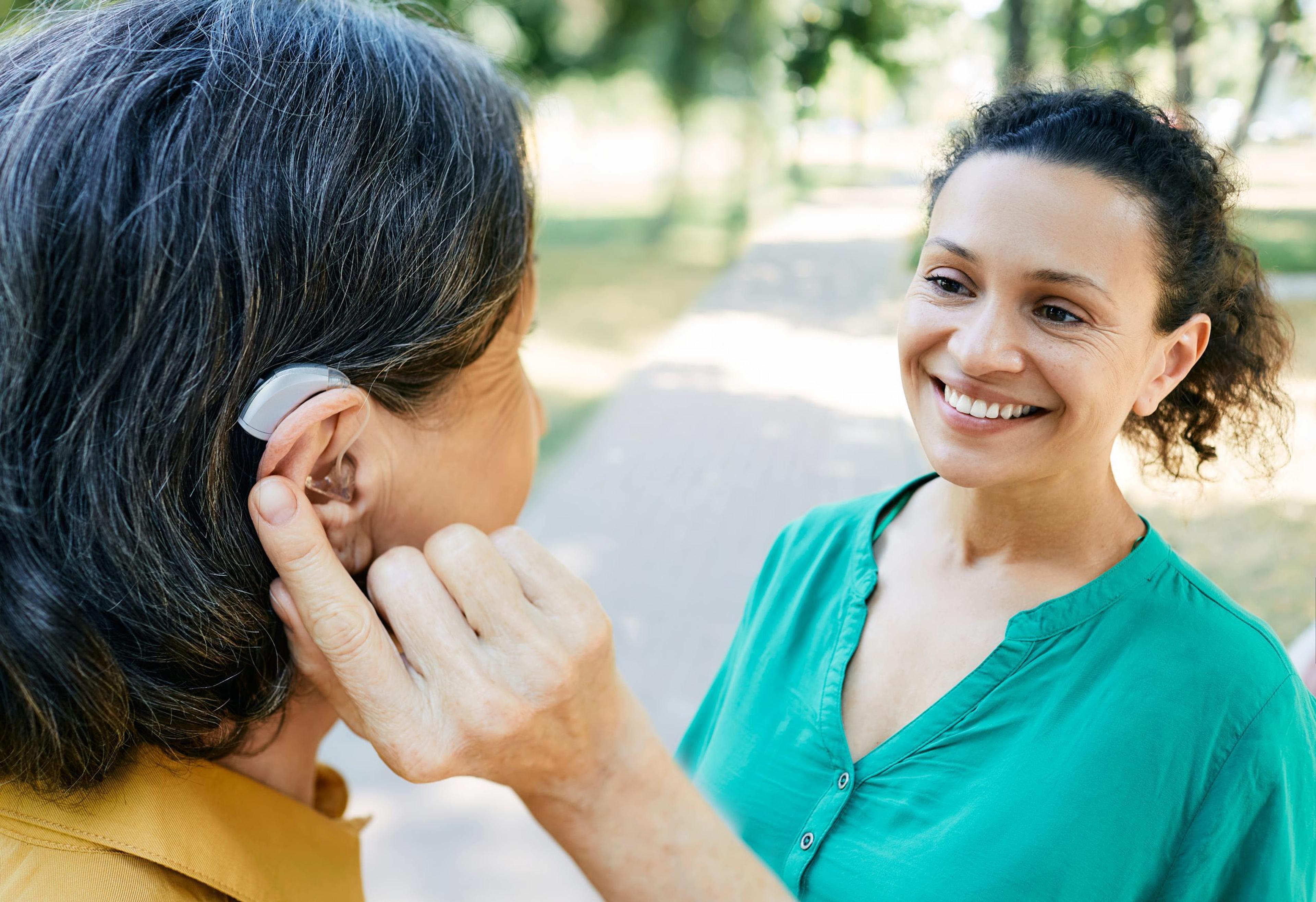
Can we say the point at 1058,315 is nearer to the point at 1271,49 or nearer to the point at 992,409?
the point at 992,409

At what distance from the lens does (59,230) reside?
36.3 inches

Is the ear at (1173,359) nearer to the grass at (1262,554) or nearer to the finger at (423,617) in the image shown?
the finger at (423,617)

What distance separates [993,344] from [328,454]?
878mm

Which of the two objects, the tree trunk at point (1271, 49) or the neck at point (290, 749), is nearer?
the neck at point (290, 749)

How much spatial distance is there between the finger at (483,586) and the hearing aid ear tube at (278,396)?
21 cm

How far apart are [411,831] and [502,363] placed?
2.65m

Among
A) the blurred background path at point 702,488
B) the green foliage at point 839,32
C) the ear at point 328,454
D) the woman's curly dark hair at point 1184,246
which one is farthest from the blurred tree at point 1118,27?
the green foliage at point 839,32

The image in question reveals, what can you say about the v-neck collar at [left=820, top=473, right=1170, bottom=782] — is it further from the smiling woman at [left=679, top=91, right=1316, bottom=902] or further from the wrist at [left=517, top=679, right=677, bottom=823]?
the wrist at [left=517, top=679, right=677, bottom=823]

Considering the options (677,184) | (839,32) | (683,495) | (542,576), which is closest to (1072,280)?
(542,576)

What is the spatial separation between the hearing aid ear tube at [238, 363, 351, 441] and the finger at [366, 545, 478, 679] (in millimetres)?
191

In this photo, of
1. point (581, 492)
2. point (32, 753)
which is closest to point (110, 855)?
point (32, 753)

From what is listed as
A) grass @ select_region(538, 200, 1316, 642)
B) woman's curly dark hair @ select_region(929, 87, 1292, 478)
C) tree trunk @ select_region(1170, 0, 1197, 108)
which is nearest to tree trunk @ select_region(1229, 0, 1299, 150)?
grass @ select_region(538, 200, 1316, 642)

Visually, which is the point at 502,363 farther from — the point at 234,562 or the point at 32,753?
the point at 32,753

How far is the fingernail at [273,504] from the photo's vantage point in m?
1.02
